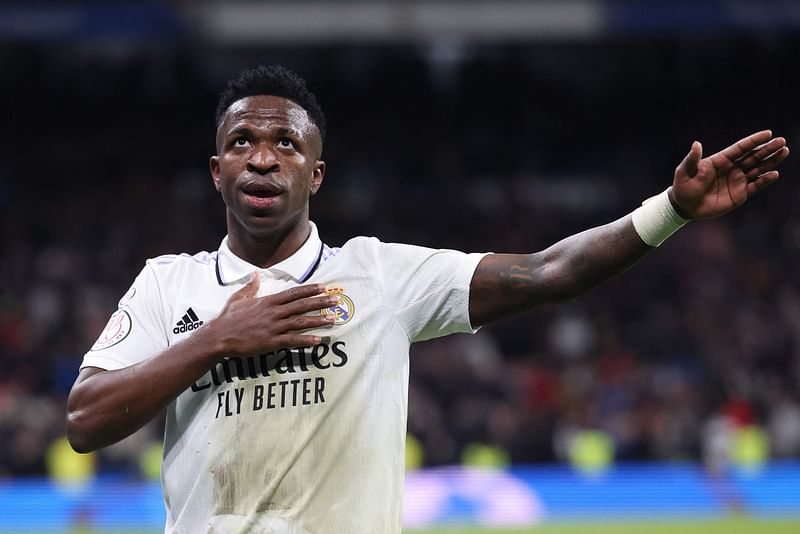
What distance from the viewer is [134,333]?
10.5 feet

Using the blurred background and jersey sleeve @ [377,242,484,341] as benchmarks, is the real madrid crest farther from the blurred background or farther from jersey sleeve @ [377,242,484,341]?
the blurred background

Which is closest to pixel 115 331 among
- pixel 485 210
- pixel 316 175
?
pixel 316 175

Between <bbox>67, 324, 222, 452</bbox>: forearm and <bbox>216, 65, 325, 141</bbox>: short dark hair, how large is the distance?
714 mm

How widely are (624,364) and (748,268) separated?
336 cm

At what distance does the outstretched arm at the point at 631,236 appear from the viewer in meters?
3.01

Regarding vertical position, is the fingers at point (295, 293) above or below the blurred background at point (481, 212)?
below

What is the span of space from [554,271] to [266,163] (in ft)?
2.71

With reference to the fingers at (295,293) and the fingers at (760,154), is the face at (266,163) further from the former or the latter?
the fingers at (760,154)

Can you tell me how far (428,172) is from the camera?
21.1m

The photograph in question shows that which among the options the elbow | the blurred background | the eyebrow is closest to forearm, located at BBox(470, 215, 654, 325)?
the eyebrow

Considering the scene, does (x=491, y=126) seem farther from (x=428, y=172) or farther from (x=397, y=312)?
(x=397, y=312)

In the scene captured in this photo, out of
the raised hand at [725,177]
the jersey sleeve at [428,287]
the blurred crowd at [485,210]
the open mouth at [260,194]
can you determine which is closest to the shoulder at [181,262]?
the open mouth at [260,194]

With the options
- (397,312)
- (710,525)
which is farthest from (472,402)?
(397,312)

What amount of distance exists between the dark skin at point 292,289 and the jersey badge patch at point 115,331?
9 cm
